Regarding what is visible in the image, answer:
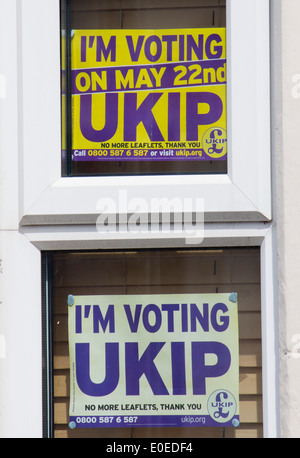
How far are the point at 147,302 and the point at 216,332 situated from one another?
0.84 feet

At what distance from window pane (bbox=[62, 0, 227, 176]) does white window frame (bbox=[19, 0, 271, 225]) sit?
6cm

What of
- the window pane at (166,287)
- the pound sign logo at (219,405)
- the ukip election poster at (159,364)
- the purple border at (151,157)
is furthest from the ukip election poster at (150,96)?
the pound sign logo at (219,405)

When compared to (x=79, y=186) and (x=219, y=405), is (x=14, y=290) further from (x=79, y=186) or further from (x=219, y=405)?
(x=219, y=405)

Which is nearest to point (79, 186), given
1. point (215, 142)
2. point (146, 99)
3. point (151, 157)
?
point (151, 157)

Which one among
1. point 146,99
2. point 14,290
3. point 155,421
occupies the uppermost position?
point 146,99

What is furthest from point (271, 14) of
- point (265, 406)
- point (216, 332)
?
point (265, 406)

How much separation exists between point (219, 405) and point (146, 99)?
1.09 metres

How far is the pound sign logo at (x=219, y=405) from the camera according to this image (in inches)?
91.9

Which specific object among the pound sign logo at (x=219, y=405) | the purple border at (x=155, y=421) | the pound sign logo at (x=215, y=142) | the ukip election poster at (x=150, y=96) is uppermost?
the ukip election poster at (x=150, y=96)

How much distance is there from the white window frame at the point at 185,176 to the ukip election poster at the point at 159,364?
34cm

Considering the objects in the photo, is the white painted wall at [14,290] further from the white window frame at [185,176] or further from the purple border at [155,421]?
the purple border at [155,421]

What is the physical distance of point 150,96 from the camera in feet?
7.88

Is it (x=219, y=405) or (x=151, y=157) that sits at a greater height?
(x=151, y=157)

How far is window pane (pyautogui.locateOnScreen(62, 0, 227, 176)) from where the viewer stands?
7.84ft
